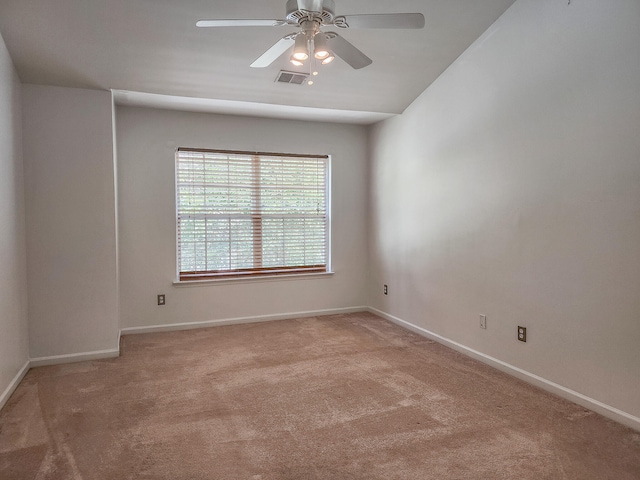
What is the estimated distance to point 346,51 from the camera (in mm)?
2385

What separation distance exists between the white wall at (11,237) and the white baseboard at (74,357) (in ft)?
0.37

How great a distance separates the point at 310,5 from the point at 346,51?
1.60ft

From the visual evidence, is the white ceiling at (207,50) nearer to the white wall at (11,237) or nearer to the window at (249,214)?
the white wall at (11,237)

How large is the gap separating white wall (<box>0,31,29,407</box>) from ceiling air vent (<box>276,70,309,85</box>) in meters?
1.95

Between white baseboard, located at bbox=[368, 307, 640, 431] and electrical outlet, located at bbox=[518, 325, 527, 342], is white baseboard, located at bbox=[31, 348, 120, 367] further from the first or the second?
electrical outlet, located at bbox=[518, 325, 527, 342]

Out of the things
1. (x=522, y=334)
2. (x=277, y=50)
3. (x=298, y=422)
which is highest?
(x=277, y=50)

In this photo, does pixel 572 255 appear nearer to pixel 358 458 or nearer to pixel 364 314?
pixel 358 458

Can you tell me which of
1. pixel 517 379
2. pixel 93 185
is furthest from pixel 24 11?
pixel 517 379

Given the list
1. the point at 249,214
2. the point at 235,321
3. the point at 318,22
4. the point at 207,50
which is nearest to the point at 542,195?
the point at 318,22

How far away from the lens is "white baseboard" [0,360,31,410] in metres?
2.71

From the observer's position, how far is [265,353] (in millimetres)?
3715

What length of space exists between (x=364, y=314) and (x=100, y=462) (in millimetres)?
3496

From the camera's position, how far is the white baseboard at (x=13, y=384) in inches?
107

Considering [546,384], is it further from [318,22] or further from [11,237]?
[11,237]
